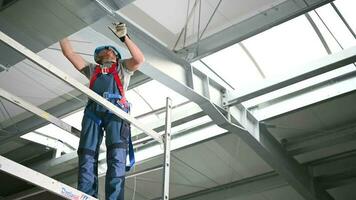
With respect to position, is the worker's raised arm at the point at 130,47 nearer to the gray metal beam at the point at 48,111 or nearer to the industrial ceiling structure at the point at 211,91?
the industrial ceiling structure at the point at 211,91

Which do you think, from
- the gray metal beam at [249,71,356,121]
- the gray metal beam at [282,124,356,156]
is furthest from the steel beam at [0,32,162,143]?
the gray metal beam at [282,124,356,156]

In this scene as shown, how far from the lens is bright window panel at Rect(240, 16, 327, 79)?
5105mm

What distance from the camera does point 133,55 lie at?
12.1 ft

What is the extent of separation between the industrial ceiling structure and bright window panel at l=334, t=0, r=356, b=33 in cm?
1

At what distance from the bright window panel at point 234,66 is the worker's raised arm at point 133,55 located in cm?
173

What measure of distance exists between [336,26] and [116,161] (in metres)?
2.90

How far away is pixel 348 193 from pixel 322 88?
2.32 meters

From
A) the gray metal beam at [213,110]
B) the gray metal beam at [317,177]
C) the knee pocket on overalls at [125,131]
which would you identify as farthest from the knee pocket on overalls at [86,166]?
the gray metal beam at [317,177]

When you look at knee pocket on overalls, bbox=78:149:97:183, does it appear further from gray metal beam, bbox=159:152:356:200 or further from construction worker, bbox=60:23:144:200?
gray metal beam, bbox=159:152:356:200

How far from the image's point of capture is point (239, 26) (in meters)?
4.79

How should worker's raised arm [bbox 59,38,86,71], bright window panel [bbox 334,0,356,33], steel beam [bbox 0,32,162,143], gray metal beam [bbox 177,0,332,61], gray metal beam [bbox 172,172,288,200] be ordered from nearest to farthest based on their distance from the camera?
steel beam [bbox 0,32,162,143] < worker's raised arm [bbox 59,38,86,71] < gray metal beam [bbox 177,0,332,61] < bright window panel [bbox 334,0,356,33] < gray metal beam [bbox 172,172,288,200]

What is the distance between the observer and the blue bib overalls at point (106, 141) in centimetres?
330

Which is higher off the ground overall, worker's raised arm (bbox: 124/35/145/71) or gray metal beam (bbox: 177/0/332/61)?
gray metal beam (bbox: 177/0/332/61)

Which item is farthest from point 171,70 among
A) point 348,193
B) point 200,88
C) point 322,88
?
point 348,193
